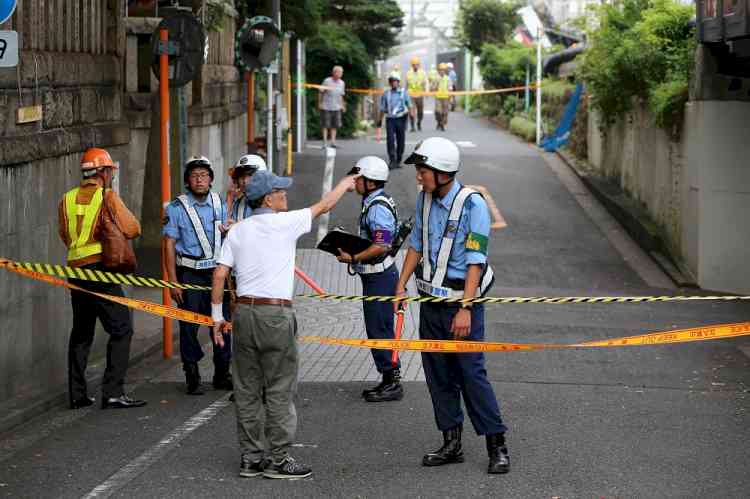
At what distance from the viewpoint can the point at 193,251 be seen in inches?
399

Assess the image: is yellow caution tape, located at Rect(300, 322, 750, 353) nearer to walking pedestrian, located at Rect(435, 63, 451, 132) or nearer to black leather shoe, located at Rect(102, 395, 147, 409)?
black leather shoe, located at Rect(102, 395, 147, 409)

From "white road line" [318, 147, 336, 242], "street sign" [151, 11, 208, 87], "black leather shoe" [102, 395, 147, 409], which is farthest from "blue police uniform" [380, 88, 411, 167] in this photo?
"black leather shoe" [102, 395, 147, 409]

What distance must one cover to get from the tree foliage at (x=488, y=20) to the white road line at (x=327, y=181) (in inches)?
856

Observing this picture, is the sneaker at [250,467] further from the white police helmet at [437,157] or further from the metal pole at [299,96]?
the metal pole at [299,96]

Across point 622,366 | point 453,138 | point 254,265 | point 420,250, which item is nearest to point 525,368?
point 622,366

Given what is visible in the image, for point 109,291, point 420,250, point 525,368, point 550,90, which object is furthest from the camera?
point 550,90

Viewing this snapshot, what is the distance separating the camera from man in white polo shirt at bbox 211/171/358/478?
760 cm

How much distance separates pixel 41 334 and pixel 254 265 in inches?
138

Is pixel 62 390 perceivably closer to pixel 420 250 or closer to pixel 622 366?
pixel 420 250

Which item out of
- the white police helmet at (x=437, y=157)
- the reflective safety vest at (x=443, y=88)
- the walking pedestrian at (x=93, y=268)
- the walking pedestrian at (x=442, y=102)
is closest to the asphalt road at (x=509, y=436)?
the walking pedestrian at (x=93, y=268)

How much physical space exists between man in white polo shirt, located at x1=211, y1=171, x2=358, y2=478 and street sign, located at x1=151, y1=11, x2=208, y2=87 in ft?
17.8

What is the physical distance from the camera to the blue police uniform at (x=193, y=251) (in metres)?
10.1

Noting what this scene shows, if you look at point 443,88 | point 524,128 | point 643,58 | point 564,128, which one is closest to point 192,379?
point 643,58

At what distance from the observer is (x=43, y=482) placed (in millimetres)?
7621
